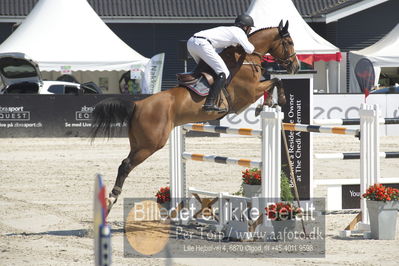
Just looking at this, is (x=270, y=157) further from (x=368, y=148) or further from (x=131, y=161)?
(x=131, y=161)

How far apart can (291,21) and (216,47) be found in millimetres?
18817

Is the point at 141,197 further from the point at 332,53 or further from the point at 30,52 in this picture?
the point at 332,53

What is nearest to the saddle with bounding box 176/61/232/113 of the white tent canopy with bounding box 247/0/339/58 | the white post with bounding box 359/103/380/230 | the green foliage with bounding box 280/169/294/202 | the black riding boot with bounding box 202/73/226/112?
the black riding boot with bounding box 202/73/226/112

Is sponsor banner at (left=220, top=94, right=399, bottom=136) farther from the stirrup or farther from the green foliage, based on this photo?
the green foliage

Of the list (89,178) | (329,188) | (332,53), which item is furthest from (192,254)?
(332,53)

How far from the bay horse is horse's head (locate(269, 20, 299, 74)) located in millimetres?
179

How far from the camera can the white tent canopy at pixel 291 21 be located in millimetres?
28266

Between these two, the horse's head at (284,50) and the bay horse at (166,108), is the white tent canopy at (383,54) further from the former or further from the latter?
the bay horse at (166,108)

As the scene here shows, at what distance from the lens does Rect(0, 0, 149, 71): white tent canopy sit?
26.2 metres

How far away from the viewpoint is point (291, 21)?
28.6m

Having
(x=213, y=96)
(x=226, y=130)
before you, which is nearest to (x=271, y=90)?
(x=213, y=96)

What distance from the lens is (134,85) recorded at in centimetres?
3103

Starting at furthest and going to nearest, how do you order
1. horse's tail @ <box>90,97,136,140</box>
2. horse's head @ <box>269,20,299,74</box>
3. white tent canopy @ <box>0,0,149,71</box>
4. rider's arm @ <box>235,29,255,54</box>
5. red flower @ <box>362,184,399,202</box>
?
1. white tent canopy @ <box>0,0,149,71</box>
2. horse's head @ <box>269,20,299,74</box>
3. rider's arm @ <box>235,29,255,54</box>
4. horse's tail @ <box>90,97,136,140</box>
5. red flower @ <box>362,184,399,202</box>

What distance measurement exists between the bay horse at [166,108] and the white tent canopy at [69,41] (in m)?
16.2
